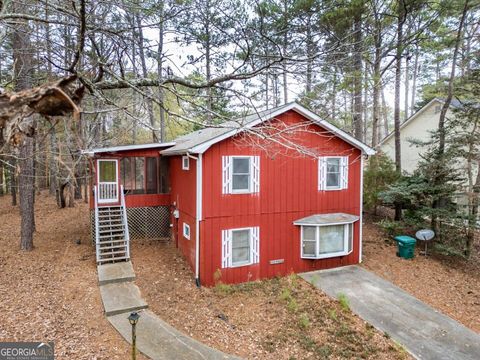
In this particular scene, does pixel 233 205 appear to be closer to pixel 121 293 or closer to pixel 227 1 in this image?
pixel 121 293

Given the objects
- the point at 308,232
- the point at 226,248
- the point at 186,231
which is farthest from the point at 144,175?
the point at 308,232

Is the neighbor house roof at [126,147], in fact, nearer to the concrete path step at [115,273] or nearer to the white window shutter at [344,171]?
the concrete path step at [115,273]

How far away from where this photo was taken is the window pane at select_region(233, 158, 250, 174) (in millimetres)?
8453

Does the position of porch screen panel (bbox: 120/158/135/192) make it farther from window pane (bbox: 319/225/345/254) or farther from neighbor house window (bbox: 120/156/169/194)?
window pane (bbox: 319/225/345/254)

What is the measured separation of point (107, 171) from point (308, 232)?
287 inches

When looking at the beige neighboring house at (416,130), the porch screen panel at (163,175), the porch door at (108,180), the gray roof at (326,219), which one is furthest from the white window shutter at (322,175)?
the beige neighboring house at (416,130)

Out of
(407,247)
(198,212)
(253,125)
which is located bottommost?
(407,247)

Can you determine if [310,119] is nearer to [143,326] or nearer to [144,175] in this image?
[144,175]

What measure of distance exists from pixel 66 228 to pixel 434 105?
19262mm

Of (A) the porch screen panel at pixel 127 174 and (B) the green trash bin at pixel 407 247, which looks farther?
(A) the porch screen panel at pixel 127 174

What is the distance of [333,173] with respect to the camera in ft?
31.5

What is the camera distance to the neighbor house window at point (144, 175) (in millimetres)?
10969

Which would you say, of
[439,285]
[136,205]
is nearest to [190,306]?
[136,205]

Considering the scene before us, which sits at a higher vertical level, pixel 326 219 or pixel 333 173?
pixel 333 173
